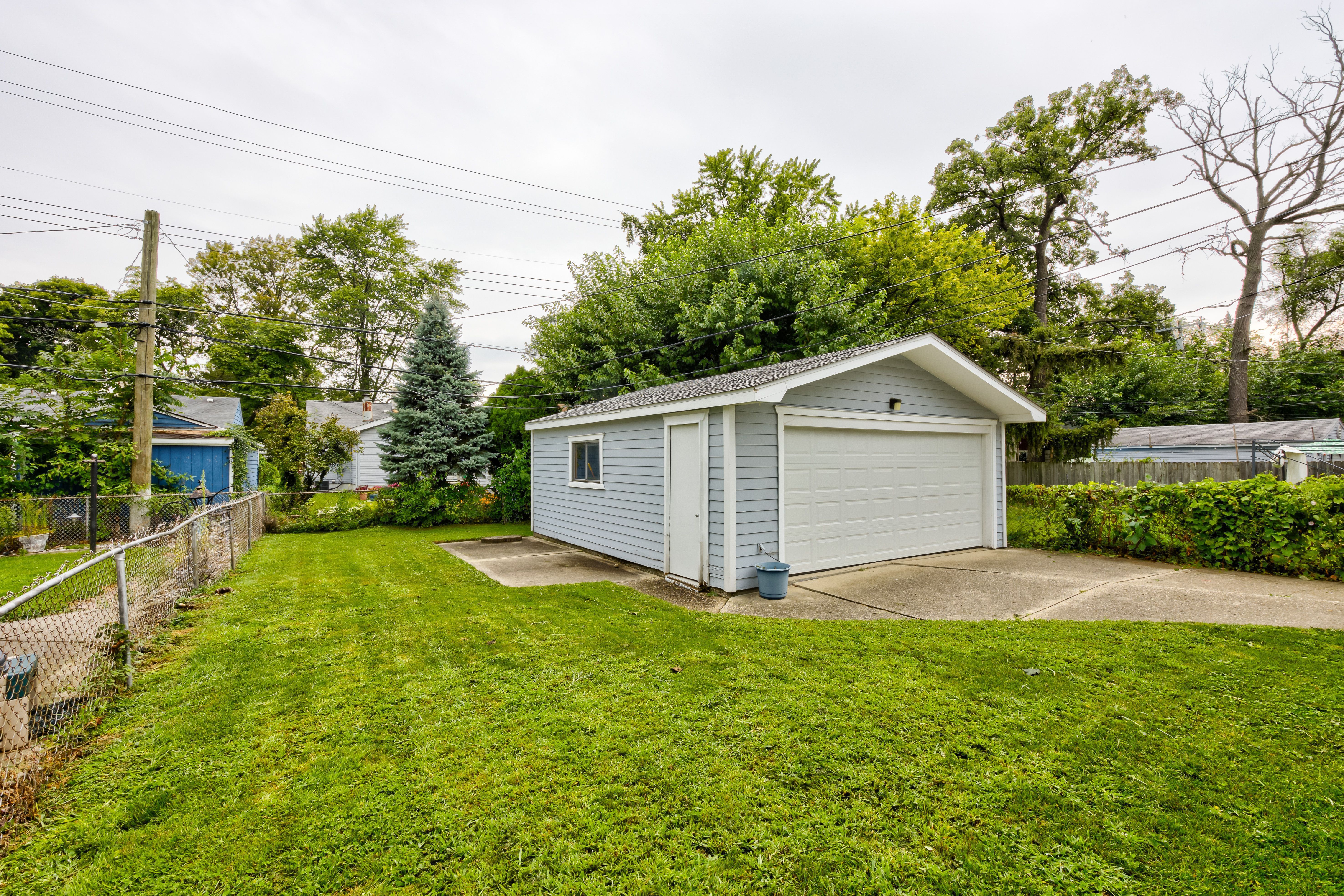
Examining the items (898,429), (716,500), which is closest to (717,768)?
(716,500)

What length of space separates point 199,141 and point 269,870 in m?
12.1

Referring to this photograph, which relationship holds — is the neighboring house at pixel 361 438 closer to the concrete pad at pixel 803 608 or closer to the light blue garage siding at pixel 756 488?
the light blue garage siding at pixel 756 488

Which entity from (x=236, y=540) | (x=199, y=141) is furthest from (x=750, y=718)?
(x=199, y=141)

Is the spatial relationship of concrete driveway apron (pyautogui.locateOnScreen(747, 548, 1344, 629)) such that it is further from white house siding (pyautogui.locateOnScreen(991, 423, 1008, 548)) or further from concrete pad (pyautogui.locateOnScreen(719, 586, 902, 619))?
white house siding (pyautogui.locateOnScreen(991, 423, 1008, 548))

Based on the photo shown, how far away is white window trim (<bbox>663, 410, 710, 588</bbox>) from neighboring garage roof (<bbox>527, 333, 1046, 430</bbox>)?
22 centimetres

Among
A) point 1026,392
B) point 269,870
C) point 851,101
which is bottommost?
point 269,870

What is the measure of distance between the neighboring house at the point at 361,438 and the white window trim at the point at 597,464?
20243 mm

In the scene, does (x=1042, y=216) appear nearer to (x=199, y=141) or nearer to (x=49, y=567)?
(x=199, y=141)

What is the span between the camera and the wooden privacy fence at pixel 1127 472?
474 inches

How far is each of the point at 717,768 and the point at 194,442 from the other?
16370mm

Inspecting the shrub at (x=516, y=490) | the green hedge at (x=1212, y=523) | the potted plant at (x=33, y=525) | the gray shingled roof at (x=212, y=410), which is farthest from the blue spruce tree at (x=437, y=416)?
the green hedge at (x=1212, y=523)

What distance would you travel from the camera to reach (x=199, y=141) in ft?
31.3

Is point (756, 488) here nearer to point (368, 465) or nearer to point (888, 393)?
point (888, 393)

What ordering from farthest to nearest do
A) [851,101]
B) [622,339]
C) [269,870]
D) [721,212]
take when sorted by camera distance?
[721,212] → [622,339] → [851,101] → [269,870]
